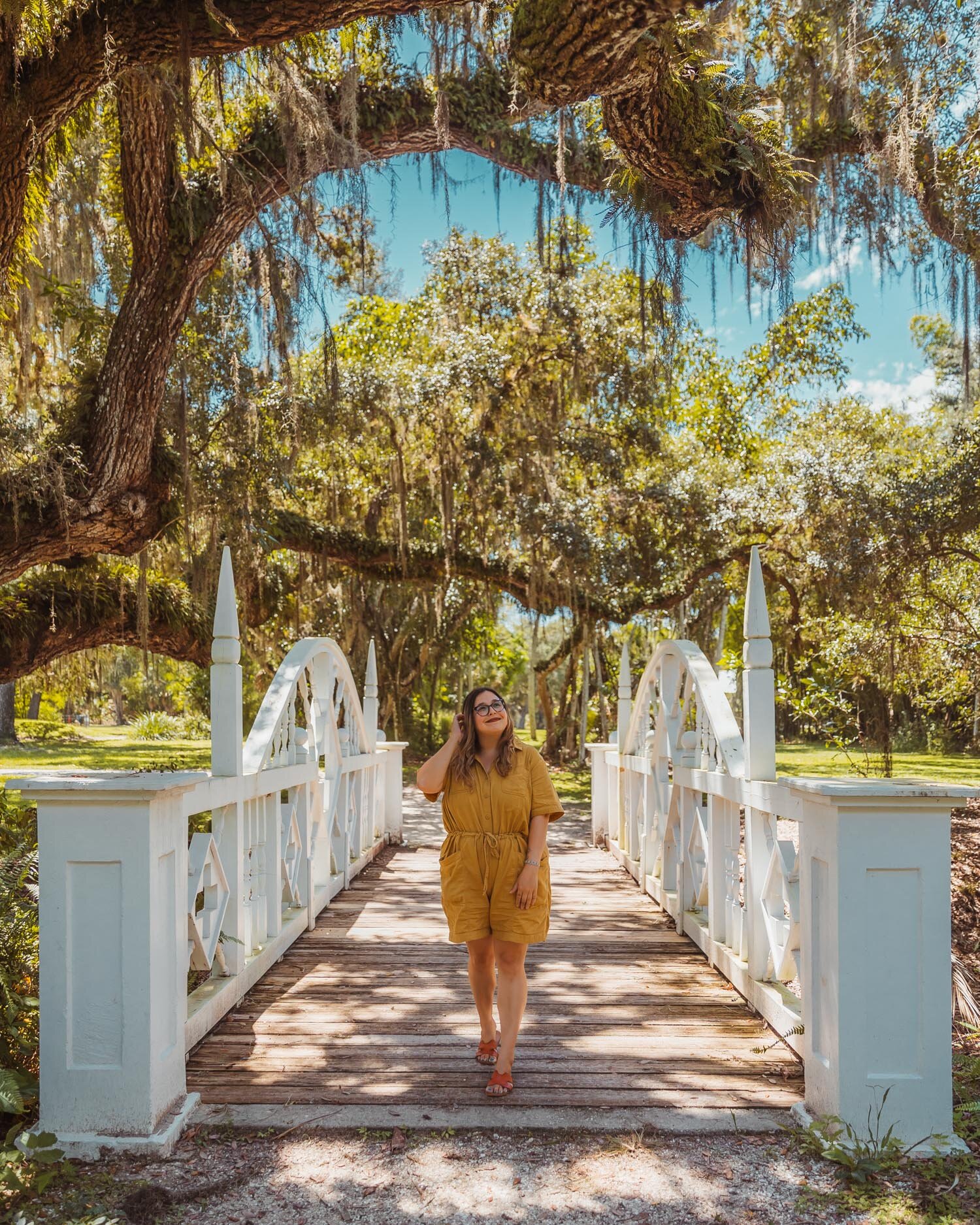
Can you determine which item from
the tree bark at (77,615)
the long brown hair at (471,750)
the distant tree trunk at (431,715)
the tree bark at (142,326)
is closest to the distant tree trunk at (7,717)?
the distant tree trunk at (431,715)

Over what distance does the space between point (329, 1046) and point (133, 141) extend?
4.70 m

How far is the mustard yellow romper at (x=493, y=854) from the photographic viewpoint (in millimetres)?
3021

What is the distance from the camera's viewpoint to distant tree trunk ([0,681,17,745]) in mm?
18922

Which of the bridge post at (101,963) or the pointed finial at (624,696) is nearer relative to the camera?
the bridge post at (101,963)

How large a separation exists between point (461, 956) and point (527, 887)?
6.07 feet

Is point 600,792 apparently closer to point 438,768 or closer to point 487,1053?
point 487,1053

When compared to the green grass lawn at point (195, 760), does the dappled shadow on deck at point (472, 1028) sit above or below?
above

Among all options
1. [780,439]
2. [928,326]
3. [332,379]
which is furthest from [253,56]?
[928,326]

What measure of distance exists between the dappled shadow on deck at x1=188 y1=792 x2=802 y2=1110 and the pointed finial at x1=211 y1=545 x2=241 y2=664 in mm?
1412

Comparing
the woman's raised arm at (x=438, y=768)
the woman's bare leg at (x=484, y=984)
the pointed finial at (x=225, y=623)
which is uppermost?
the pointed finial at (x=225, y=623)

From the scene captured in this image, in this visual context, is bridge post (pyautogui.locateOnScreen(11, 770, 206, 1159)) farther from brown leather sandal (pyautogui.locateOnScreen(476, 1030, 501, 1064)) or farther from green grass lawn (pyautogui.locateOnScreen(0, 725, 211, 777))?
green grass lawn (pyautogui.locateOnScreen(0, 725, 211, 777))

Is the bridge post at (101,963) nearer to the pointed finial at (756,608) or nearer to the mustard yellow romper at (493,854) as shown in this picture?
the mustard yellow romper at (493,854)

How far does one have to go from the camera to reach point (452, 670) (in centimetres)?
2095

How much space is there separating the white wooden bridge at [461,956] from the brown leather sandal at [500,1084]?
31 millimetres
